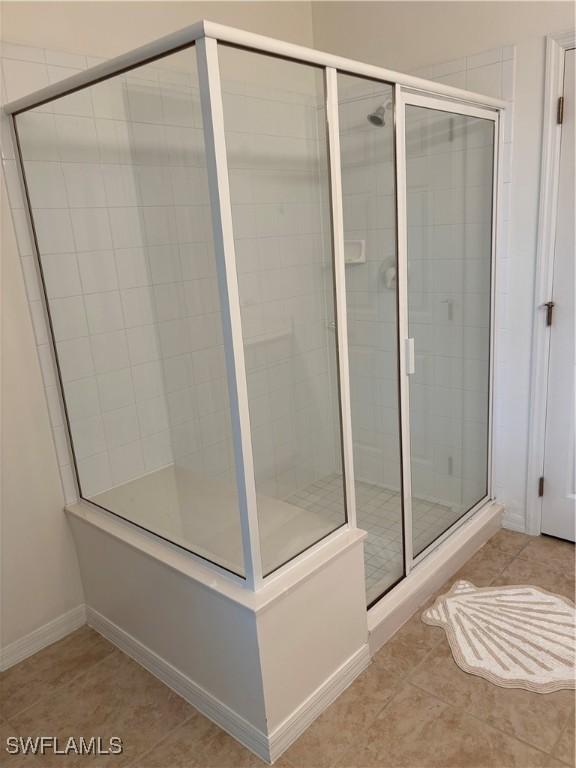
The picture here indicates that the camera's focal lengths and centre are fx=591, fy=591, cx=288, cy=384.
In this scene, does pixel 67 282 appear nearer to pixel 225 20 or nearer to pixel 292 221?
pixel 292 221

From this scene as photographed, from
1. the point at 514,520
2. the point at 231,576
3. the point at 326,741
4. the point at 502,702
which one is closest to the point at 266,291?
the point at 231,576

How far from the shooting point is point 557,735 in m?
1.73

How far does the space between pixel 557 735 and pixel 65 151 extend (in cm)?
241

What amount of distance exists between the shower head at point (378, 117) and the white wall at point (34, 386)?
3.12ft

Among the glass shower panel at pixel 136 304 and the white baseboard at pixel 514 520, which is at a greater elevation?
the glass shower panel at pixel 136 304

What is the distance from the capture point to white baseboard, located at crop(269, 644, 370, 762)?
5.68 ft

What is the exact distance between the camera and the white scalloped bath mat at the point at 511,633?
1.97 metres

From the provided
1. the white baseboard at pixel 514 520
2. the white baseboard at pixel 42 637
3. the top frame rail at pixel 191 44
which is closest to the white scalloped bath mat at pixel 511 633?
the white baseboard at pixel 514 520

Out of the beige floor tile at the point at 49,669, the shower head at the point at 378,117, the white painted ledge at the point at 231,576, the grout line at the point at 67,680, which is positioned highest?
the shower head at the point at 378,117

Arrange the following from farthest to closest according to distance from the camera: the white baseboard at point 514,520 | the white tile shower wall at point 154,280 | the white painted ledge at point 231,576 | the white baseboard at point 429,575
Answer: the white baseboard at point 514,520
the white baseboard at point 429,575
the white tile shower wall at point 154,280
the white painted ledge at point 231,576

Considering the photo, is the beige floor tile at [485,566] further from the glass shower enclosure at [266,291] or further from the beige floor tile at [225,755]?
the beige floor tile at [225,755]

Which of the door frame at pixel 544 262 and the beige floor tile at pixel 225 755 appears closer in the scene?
the beige floor tile at pixel 225 755

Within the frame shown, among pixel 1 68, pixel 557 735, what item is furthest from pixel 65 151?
pixel 557 735

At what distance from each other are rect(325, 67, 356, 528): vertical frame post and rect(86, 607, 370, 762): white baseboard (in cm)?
51
